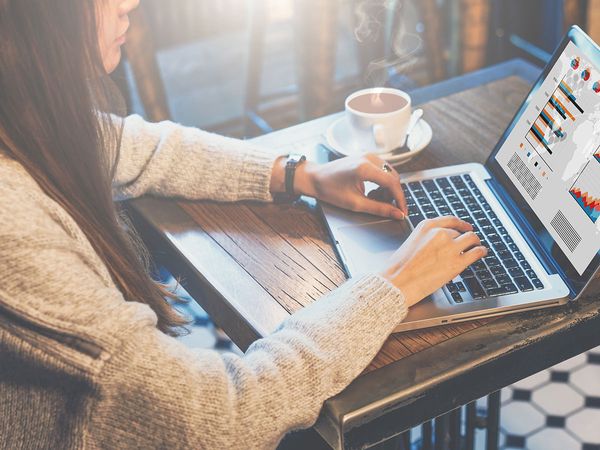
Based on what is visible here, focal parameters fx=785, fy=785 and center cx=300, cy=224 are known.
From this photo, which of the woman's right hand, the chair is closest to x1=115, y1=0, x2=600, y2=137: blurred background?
the chair

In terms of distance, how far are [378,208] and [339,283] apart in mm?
174

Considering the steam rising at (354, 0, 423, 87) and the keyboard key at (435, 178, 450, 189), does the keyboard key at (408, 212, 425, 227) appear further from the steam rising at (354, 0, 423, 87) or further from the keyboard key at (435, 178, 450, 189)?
the steam rising at (354, 0, 423, 87)

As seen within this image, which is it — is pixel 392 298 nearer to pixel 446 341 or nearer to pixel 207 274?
pixel 446 341

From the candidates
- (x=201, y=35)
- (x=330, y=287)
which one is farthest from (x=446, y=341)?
(x=201, y=35)

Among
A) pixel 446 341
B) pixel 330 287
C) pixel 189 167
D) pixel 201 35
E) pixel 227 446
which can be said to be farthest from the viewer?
pixel 201 35

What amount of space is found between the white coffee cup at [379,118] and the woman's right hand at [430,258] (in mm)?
300

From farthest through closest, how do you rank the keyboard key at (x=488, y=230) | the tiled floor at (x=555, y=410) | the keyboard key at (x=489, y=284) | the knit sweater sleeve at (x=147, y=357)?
the tiled floor at (x=555, y=410)
the keyboard key at (x=488, y=230)
the keyboard key at (x=489, y=284)
the knit sweater sleeve at (x=147, y=357)

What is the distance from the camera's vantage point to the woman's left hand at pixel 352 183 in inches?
49.5

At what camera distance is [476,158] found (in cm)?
141

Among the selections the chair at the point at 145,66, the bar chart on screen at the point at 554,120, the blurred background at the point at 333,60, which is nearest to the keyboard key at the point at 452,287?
the bar chart on screen at the point at 554,120

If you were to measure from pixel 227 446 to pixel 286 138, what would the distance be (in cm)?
76

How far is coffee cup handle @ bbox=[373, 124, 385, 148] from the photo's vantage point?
1375mm

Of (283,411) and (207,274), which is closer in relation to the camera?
(283,411)

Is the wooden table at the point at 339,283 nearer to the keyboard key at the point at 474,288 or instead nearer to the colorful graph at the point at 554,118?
the keyboard key at the point at 474,288
